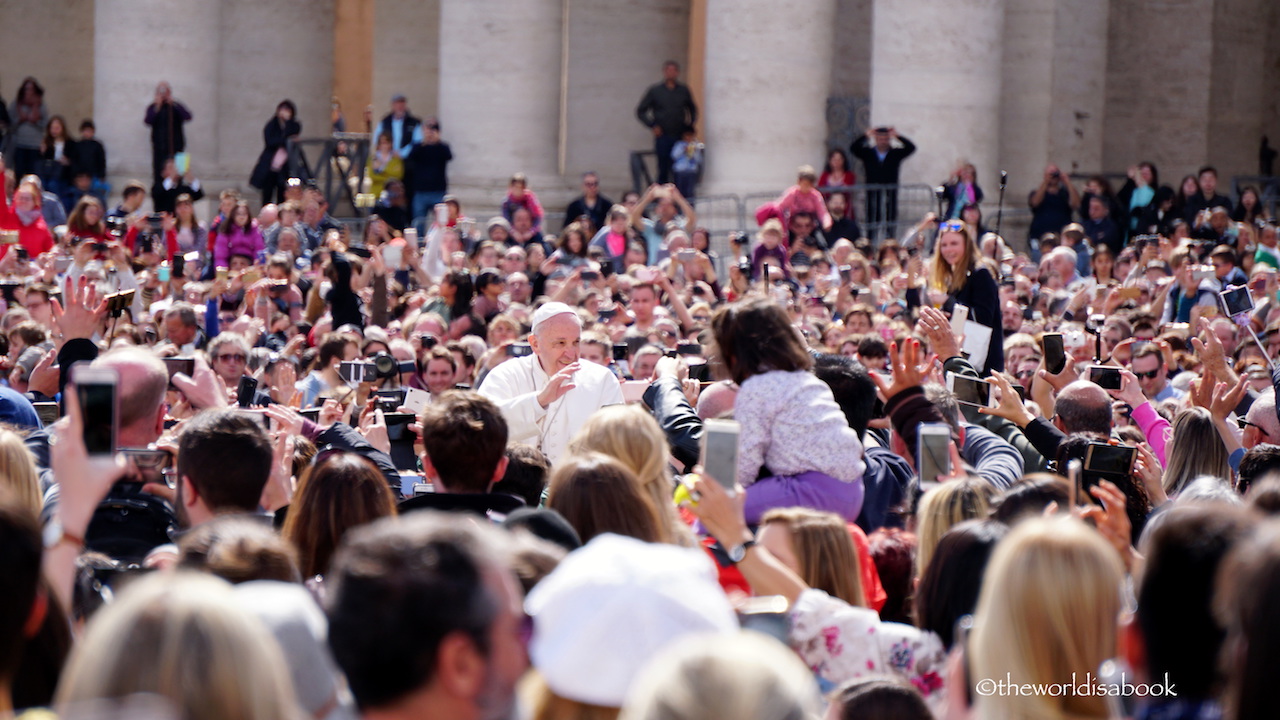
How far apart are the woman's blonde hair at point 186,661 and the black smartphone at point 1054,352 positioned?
237 inches

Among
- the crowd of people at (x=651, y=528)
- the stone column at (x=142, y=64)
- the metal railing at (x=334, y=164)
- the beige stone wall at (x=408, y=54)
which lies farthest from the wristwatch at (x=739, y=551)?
the beige stone wall at (x=408, y=54)

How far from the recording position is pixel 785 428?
5.88 metres

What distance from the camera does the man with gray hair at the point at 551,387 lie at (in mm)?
7672

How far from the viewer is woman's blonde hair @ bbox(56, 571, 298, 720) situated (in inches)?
105

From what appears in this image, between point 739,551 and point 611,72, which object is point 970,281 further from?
point 611,72

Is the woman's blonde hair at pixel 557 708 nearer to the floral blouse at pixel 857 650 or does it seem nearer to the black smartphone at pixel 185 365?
the floral blouse at pixel 857 650

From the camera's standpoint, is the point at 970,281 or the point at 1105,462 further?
the point at 970,281

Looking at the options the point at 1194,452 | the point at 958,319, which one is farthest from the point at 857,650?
the point at 958,319

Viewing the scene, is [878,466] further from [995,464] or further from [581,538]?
[581,538]

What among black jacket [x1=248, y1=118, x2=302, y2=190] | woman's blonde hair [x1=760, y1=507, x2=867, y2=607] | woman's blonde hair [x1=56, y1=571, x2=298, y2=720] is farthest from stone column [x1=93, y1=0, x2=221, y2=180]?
woman's blonde hair [x1=56, y1=571, x2=298, y2=720]

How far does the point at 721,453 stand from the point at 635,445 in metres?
0.66

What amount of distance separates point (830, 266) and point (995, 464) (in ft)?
35.7

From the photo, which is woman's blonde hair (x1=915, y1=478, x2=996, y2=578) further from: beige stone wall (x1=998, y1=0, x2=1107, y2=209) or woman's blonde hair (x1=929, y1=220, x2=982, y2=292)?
beige stone wall (x1=998, y1=0, x2=1107, y2=209)

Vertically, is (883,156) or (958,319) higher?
(883,156)
